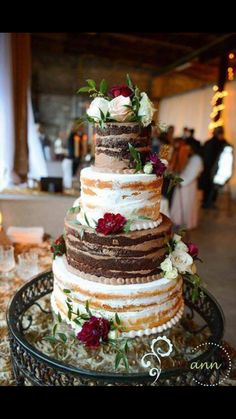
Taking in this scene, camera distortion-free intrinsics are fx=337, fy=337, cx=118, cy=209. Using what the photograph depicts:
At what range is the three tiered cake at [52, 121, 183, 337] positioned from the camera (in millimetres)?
1601

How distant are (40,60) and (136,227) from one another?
12529mm

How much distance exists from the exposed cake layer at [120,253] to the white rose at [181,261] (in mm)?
62

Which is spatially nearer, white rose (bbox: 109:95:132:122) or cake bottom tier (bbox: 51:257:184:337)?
white rose (bbox: 109:95:132:122)

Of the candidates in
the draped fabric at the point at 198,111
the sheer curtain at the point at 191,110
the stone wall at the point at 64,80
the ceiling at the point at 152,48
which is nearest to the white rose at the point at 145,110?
the ceiling at the point at 152,48

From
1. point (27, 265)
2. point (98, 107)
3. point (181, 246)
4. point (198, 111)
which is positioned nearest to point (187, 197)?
point (27, 265)

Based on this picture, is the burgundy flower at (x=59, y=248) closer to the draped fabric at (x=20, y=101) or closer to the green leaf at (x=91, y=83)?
the green leaf at (x=91, y=83)

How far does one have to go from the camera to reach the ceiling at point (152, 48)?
826cm

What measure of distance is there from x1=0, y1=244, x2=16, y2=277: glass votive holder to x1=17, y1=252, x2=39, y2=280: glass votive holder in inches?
4.0

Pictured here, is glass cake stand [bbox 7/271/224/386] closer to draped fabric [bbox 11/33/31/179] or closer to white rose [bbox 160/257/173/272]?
white rose [bbox 160/257/173/272]

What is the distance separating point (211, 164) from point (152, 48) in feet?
16.2

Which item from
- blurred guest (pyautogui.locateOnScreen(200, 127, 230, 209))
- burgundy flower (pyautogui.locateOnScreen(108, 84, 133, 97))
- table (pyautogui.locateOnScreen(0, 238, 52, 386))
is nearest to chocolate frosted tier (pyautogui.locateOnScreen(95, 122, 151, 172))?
burgundy flower (pyautogui.locateOnScreen(108, 84, 133, 97))

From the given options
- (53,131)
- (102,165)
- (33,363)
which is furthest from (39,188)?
(53,131)
